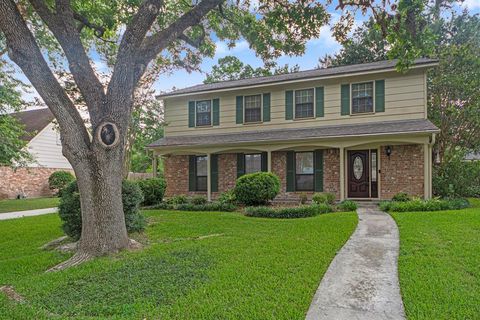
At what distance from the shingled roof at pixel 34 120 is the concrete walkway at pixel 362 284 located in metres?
20.4

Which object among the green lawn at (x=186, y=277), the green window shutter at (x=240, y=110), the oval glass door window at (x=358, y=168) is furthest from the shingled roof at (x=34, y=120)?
the oval glass door window at (x=358, y=168)

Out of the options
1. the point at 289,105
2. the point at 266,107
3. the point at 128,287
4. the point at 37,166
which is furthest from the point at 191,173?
the point at 37,166

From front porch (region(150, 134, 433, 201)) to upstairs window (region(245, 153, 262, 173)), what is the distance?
0.07m

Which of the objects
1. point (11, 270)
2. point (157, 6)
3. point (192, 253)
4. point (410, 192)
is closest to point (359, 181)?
point (410, 192)

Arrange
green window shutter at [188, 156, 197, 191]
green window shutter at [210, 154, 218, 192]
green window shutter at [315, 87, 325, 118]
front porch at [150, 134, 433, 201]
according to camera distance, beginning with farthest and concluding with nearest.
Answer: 1. green window shutter at [188, 156, 197, 191]
2. green window shutter at [210, 154, 218, 192]
3. green window shutter at [315, 87, 325, 118]
4. front porch at [150, 134, 433, 201]

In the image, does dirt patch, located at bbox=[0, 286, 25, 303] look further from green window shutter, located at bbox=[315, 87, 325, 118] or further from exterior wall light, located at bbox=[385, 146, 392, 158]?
exterior wall light, located at bbox=[385, 146, 392, 158]

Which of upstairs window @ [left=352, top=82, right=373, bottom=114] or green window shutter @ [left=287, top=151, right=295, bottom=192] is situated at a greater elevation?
upstairs window @ [left=352, top=82, right=373, bottom=114]

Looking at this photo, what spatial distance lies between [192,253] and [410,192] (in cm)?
940

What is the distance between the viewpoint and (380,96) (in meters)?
12.1

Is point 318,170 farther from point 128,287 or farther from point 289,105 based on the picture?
point 128,287

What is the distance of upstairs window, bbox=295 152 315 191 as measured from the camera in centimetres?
1304

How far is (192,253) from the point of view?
5418 mm

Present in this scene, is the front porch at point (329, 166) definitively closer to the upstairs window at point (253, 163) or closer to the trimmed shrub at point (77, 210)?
the upstairs window at point (253, 163)

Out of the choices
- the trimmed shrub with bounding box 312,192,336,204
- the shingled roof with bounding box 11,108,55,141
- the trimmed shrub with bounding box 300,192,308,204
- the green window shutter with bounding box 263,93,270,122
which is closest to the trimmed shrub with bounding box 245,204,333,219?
the trimmed shrub with bounding box 312,192,336,204
